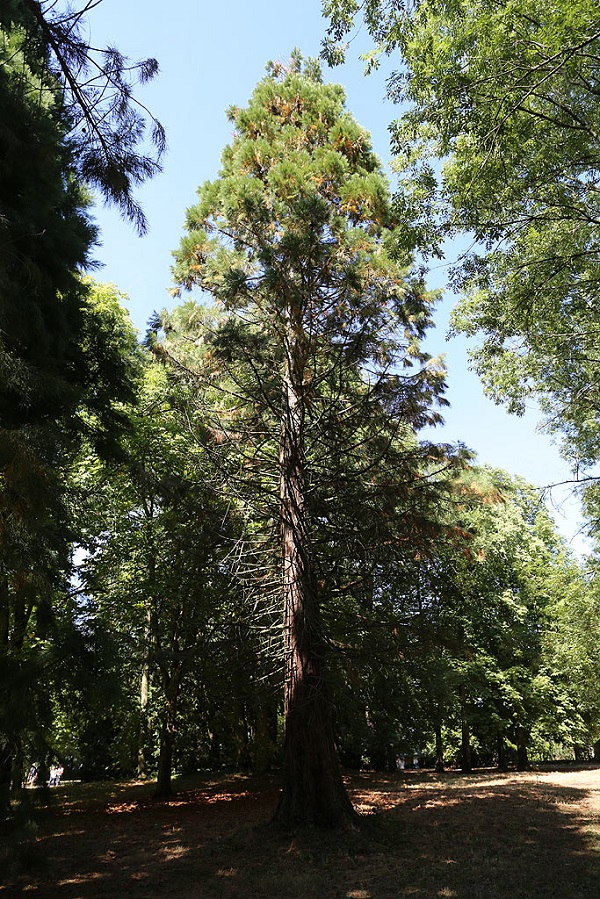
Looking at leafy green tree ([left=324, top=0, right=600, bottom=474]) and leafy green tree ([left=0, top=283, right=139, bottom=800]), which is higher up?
leafy green tree ([left=324, top=0, right=600, bottom=474])

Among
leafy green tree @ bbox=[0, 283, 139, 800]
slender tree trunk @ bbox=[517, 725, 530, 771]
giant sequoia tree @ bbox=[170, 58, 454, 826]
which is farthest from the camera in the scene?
slender tree trunk @ bbox=[517, 725, 530, 771]

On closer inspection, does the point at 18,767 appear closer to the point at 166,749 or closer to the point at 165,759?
the point at 166,749

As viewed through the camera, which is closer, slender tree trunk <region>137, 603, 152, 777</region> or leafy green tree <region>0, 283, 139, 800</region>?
leafy green tree <region>0, 283, 139, 800</region>

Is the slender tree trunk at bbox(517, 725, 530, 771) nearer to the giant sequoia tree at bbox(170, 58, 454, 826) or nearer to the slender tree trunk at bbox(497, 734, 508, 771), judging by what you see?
the slender tree trunk at bbox(497, 734, 508, 771)

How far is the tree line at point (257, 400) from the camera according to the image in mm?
4426

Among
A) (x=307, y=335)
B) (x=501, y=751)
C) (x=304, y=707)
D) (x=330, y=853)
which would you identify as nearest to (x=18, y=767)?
(x=304, y=707)

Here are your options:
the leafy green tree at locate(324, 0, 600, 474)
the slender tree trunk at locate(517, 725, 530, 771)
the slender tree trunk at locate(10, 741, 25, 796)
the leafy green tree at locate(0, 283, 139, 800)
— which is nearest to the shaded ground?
the slender tree trunk at locate(10, 741, 25, 796)

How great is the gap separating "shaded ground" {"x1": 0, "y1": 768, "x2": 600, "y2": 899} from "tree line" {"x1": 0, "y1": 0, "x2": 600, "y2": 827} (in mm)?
711

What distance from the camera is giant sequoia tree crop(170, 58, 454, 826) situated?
7203mm

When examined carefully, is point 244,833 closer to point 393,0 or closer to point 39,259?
point 39,259

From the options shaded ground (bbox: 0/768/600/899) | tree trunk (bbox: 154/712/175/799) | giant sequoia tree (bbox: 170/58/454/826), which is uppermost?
giant sequoia tree (bbox: 170/58/454/826)

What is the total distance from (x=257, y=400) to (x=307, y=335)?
1771 mm

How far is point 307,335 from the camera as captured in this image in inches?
348

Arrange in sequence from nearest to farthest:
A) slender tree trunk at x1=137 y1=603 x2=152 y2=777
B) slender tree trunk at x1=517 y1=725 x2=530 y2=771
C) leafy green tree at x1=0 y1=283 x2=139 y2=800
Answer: leafy green tree at x1=0 y1=283 x2=139 y2=800 → slender tree trunk at x1=137 y1=603 x2=152 y2=777 → slender tree trunk at x1=517 y1=725 x2=530 y2=771
